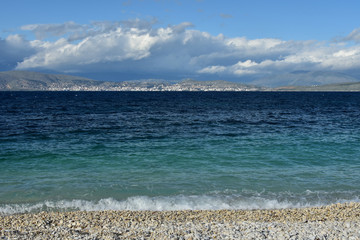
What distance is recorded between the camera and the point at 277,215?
1436 cm

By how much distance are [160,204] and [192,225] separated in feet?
14.7

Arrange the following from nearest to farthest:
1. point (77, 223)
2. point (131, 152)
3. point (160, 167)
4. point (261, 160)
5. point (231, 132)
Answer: point (77, 223) < point (160, 167) < point (261, 160) < point (131, 152) < point (231, 132)

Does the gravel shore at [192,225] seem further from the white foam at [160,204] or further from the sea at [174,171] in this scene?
the sea at [174,171]

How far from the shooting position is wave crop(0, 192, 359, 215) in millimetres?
16234

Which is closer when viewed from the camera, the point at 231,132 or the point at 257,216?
the point at 257,216

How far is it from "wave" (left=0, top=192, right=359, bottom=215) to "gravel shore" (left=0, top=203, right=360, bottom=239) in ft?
4.58

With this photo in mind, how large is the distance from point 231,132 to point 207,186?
826 inches

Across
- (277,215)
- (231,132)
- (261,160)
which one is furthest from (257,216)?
(231,132)

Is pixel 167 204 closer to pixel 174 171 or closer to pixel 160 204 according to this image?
pixel 160 204

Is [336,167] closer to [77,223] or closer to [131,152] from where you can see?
[131,152]

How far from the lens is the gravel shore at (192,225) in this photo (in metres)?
11.4

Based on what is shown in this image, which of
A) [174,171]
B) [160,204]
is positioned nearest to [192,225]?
[160,204]

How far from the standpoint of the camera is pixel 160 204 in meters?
16.8

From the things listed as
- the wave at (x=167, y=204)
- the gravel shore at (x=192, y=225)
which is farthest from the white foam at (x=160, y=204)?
the gravel shore at (x=192, y=225)
